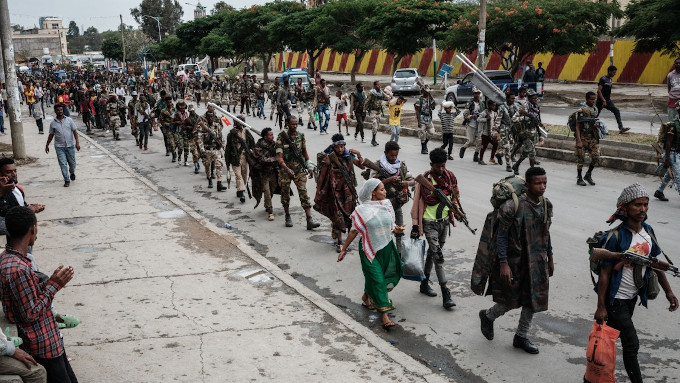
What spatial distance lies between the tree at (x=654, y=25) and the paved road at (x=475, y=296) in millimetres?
12760

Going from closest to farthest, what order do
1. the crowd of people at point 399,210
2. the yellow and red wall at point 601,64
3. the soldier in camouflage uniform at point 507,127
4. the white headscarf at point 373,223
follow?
the crowd of people at point 399,210
the white headscarf at point 373,223
the soldier in camouflage uniform at point 507,127
the yellow and red wall at point 601,64

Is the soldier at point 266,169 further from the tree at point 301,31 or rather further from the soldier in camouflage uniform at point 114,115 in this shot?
the tree at point 301,31

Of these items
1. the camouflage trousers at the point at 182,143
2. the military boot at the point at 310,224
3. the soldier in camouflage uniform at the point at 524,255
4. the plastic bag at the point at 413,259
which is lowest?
the military boot at the point at 310,224

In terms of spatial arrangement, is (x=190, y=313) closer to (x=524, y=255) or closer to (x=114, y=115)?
(x=524, y=255)

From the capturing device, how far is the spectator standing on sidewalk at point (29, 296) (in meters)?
3.91

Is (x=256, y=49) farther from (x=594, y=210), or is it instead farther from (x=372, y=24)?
(x=594, y=210)

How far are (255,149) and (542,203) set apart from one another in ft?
19.8

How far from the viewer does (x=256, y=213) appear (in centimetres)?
1139

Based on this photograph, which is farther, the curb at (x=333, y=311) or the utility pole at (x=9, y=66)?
the utility pole at (x=9, y=66)

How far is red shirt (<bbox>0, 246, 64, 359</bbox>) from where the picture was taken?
390 centimetres

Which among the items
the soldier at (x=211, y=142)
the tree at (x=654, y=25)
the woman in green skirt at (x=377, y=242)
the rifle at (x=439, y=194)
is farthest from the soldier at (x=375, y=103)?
the tree at (x=654, y=25)

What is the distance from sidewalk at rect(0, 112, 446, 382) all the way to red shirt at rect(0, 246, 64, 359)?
125cm

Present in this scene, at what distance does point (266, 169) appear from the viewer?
1059 cm

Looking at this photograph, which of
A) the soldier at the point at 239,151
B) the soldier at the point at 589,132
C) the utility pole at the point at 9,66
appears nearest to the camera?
the soldier at the point at 239,151
